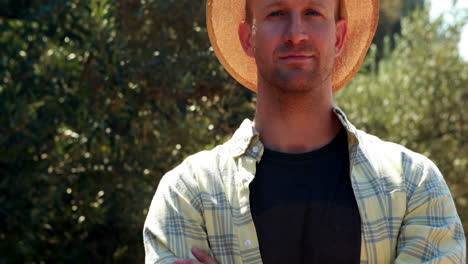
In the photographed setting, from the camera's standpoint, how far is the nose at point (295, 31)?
7.52 ft

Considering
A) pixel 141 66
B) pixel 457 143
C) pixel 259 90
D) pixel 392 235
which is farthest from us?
pixel 457 143

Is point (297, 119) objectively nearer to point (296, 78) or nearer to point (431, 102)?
point (296, 78)

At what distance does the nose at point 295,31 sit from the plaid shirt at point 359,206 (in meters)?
0.37

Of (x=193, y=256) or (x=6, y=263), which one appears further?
(x=6, y=263)

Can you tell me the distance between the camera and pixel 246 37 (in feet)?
8.64

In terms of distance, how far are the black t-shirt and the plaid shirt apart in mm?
43

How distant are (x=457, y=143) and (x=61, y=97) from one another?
5.68 metres

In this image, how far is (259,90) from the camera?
98.8 inches

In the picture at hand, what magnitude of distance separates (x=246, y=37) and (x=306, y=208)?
0.81 metres

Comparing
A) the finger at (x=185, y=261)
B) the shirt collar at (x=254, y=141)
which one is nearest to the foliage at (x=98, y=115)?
the shirt collar at (x=254, y=141)

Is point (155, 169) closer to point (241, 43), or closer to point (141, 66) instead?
point (141, 66)

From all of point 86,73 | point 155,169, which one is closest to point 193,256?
point 155,169

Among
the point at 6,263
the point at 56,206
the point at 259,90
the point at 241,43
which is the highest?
the point at 241,43

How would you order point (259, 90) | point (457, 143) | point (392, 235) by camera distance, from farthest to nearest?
point (457, 143) → point (259, 90) → point (392, 235)
